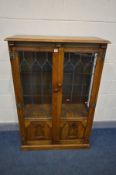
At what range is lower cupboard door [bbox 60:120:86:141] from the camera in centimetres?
183

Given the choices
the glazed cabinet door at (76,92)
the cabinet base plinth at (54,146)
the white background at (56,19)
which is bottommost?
the cabinet base plinth at (54,146)

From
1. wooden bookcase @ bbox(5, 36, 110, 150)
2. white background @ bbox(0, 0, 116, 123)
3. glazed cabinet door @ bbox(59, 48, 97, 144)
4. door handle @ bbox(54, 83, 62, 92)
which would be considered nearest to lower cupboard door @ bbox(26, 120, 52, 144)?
wooden bookcase @ bbox(5, 36, 110, 150)

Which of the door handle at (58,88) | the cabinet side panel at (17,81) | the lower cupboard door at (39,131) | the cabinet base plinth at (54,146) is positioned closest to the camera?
the cabinet side panel at (17,81)

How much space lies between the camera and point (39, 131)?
1866 millimetres

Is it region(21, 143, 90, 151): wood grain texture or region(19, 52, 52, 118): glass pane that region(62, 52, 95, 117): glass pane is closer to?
region(19, 52, 52, 118): glass pane

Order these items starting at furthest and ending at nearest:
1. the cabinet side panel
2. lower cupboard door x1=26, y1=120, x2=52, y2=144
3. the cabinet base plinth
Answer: the cabinet base plinth
lower cupboard door x1=26, y1=120, x2=52, y2=144
the cabinet side panel

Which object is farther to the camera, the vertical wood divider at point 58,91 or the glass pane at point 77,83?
the glass pane at point 77,83

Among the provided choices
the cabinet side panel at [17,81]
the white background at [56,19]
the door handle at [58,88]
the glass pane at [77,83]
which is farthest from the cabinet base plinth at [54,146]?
the white background at [56,19]

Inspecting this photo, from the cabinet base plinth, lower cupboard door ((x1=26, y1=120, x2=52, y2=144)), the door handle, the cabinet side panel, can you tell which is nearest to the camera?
the cabinet side panel

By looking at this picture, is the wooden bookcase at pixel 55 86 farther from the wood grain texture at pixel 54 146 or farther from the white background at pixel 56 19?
the white background at pixel 56 19

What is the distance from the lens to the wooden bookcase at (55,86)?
1.41 meters

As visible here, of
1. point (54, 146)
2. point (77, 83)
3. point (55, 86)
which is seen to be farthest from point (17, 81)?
point (54, 146)

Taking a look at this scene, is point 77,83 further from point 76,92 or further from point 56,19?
point 56,19

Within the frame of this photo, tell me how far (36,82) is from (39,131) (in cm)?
60
